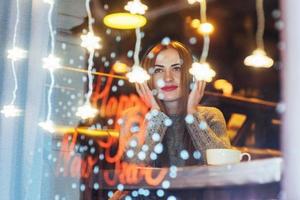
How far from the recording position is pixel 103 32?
5.86ft

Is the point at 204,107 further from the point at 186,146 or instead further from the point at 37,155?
the point at 37,155

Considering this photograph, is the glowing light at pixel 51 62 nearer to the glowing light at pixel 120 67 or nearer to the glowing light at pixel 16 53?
the glowing light at pixel 16 53

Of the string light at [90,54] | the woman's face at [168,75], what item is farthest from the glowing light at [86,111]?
the woman's face at [168,75]

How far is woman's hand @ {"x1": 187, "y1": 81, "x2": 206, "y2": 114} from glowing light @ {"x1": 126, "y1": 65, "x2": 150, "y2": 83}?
140 mm

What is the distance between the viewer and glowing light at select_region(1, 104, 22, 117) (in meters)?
1.48

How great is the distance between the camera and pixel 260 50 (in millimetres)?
1346

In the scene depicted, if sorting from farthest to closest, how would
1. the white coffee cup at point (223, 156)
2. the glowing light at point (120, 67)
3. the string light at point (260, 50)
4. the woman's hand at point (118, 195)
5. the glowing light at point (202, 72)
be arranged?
the glowing light at point (120, 67), the glowing light at point (202, 72), the woman's hand at point (118, 195), the white coffee cup at point (223, 156), the string light at point (260, 50)

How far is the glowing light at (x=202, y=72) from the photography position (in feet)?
5.12

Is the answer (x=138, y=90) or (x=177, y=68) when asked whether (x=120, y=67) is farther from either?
(x=177, y=68)

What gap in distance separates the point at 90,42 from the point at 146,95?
0.76 ft

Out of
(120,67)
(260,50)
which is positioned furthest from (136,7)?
(260,50)

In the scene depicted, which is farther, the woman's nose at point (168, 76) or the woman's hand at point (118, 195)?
the woman's nose at point (168, 76)

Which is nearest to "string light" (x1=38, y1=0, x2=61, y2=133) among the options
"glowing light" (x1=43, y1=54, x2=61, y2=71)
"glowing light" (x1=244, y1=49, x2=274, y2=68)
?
"glowing light" (x1=43, y1=54, x2=61, y2=71)

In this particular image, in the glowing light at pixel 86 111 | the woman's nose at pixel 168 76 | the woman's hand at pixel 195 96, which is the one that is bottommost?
the glowing light at pixel 86 111
